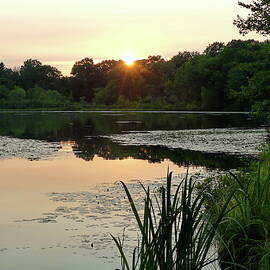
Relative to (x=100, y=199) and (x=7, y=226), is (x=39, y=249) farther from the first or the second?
(x=100, y=199)

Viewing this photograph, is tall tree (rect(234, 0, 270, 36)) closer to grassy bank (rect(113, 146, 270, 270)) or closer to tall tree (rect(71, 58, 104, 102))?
grassy bank (rect(113, 146, 270, 270))

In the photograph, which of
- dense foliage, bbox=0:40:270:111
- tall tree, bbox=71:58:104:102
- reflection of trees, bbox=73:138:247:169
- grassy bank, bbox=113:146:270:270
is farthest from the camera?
tall tree, bbox=71:58:104:102

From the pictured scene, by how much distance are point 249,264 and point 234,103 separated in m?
86.3

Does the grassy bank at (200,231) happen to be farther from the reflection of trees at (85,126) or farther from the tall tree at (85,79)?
the tall tree at (85,79)

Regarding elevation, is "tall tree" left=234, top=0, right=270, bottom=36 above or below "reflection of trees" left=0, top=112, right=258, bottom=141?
above

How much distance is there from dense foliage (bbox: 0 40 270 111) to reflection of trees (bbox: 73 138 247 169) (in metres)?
47.3

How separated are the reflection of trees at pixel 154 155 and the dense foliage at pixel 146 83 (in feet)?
155

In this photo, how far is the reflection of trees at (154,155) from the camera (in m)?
21.0

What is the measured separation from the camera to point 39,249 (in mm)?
9492

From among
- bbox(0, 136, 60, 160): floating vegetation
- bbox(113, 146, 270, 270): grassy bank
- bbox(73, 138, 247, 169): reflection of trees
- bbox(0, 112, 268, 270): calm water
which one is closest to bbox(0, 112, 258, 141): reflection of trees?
bbox(0, 136, 60, 160): floating vegetation

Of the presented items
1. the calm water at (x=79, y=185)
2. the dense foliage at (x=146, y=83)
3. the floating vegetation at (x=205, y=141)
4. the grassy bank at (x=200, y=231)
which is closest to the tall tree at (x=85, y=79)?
the dense foliage at (x=146, y=83)

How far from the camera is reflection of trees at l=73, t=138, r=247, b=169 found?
2102 centimetres

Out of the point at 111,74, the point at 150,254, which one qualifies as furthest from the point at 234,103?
the point at 150,254

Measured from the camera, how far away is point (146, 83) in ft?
391
